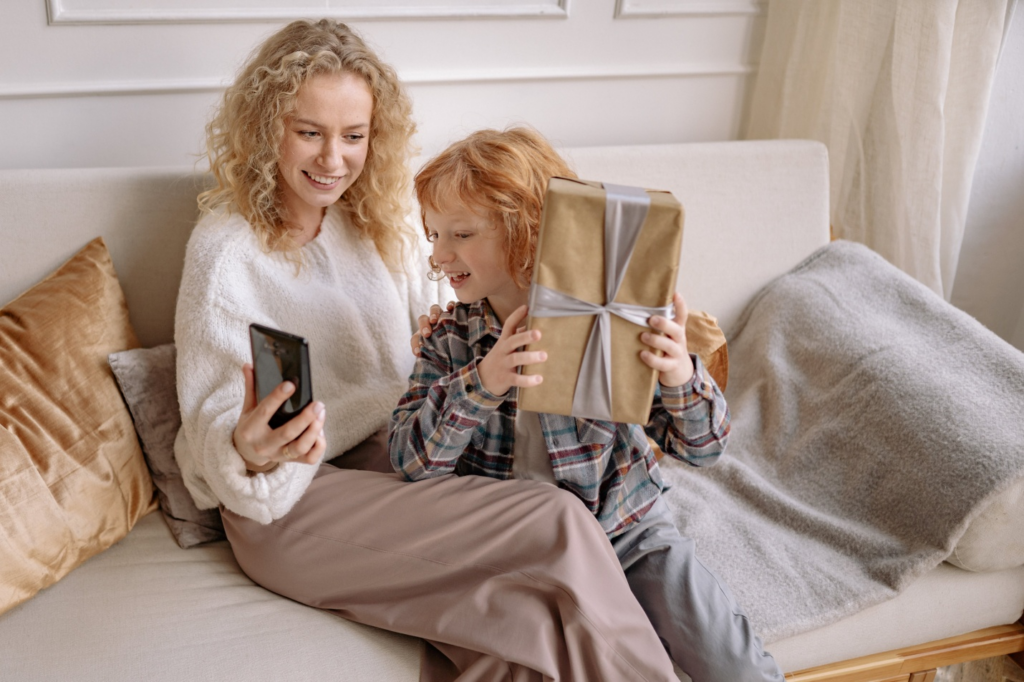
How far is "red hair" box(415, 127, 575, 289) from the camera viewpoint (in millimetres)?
1092

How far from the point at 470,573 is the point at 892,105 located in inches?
58.1

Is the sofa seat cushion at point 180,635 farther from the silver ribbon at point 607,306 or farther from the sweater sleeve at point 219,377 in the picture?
the silver ribbon at point 607,306

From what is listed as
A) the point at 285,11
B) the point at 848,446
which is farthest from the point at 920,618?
the point at 285,11

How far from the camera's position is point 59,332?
1.29 meters

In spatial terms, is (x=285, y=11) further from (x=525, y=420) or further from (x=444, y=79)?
(x=525, y=420)

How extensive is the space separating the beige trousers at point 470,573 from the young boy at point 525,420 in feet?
0.28

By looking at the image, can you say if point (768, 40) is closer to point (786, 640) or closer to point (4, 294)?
point (786, 640)

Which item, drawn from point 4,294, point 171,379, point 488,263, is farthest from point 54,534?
point 488,263

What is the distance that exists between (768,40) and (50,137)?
1583 millimetres

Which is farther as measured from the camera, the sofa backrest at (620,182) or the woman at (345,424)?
the sofa backrest at (620,182)

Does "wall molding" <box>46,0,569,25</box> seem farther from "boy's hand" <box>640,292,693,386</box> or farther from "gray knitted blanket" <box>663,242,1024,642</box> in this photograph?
"boy's hand" <box>640,292,693,386</box>

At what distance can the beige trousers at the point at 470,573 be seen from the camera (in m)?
1.02

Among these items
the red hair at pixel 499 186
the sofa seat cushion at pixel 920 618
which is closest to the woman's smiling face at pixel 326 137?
the red hair at pixel 499 186

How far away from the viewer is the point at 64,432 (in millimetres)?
1234
